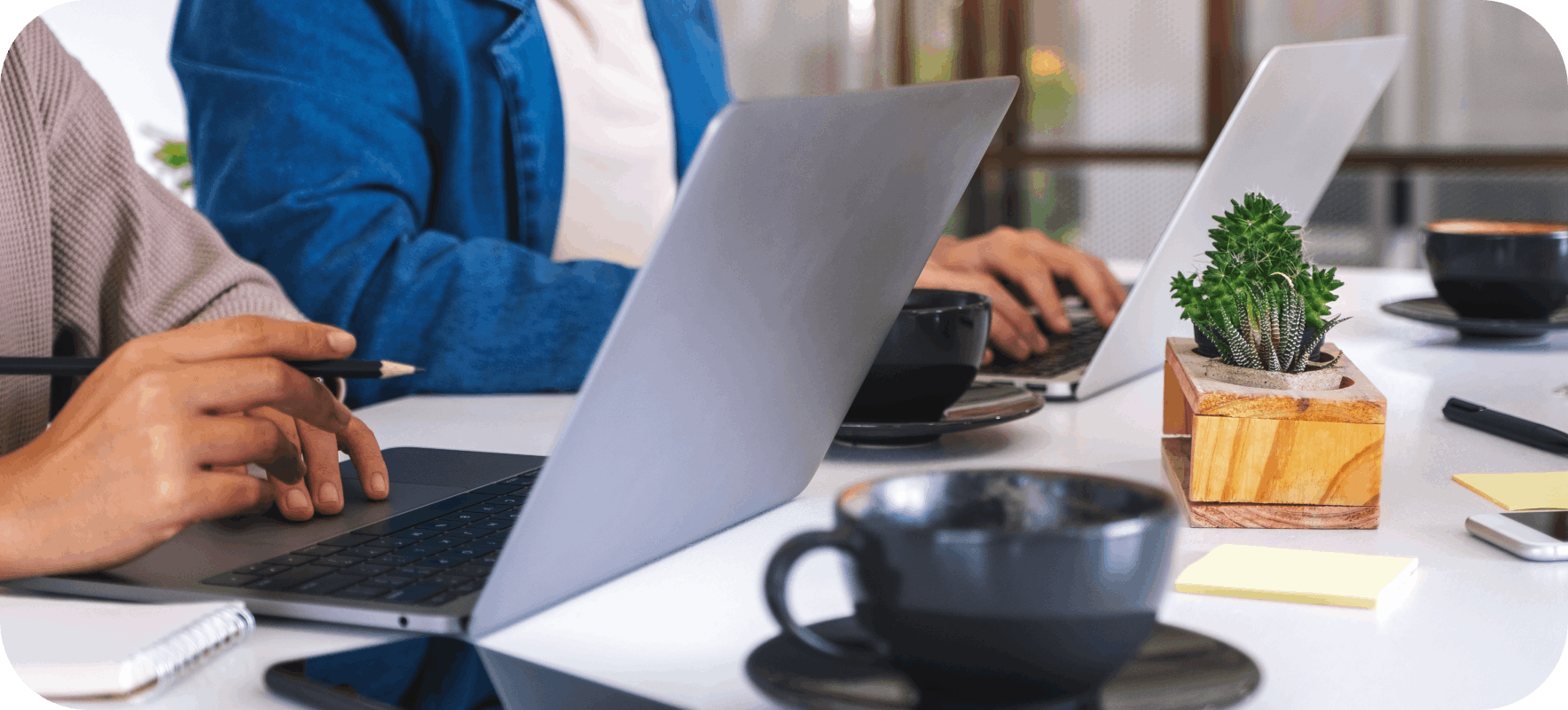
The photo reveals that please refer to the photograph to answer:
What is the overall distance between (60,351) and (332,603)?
55cm

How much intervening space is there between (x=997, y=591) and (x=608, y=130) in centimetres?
110

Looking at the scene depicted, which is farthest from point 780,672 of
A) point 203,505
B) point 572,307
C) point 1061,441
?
point 572,307

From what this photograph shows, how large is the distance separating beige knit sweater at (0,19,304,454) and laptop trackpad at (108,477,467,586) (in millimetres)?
310

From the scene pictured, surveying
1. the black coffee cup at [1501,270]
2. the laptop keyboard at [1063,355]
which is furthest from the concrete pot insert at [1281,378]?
the black coffee cup at [1501,270]

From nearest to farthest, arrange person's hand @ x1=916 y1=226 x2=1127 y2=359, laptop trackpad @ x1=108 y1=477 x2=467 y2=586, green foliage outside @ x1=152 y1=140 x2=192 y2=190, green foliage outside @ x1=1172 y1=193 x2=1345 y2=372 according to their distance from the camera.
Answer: laptop trackpad @ x1=108 y1=477 x2=467 y2=586
green foliage outside @ x1=1172 y1=193 x2=1345 y2=372
person's hand @ x1=916 y1=226 x2=1127 y2=359
green foliage outside @ x1=152 y1=140 x2=192 y2=190

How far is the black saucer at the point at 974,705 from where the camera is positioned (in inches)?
13.4

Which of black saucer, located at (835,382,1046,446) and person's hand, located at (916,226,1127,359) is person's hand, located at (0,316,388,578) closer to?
black saucer, located at (835,382,1046,446)

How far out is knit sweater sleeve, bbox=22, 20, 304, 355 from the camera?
2.75 feet

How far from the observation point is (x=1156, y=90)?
11.5ft

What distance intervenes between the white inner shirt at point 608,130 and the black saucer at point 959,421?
1.81ft

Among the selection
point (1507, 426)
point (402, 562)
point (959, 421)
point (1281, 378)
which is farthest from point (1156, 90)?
point (402, 562)

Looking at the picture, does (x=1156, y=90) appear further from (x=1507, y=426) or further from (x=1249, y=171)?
(x=1507, y=426)

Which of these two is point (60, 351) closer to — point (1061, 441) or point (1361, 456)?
point (1061, 441)

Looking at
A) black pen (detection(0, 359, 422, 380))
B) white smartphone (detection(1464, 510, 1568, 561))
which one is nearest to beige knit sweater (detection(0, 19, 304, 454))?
black pen (detection(0, 359, 422, 380))
